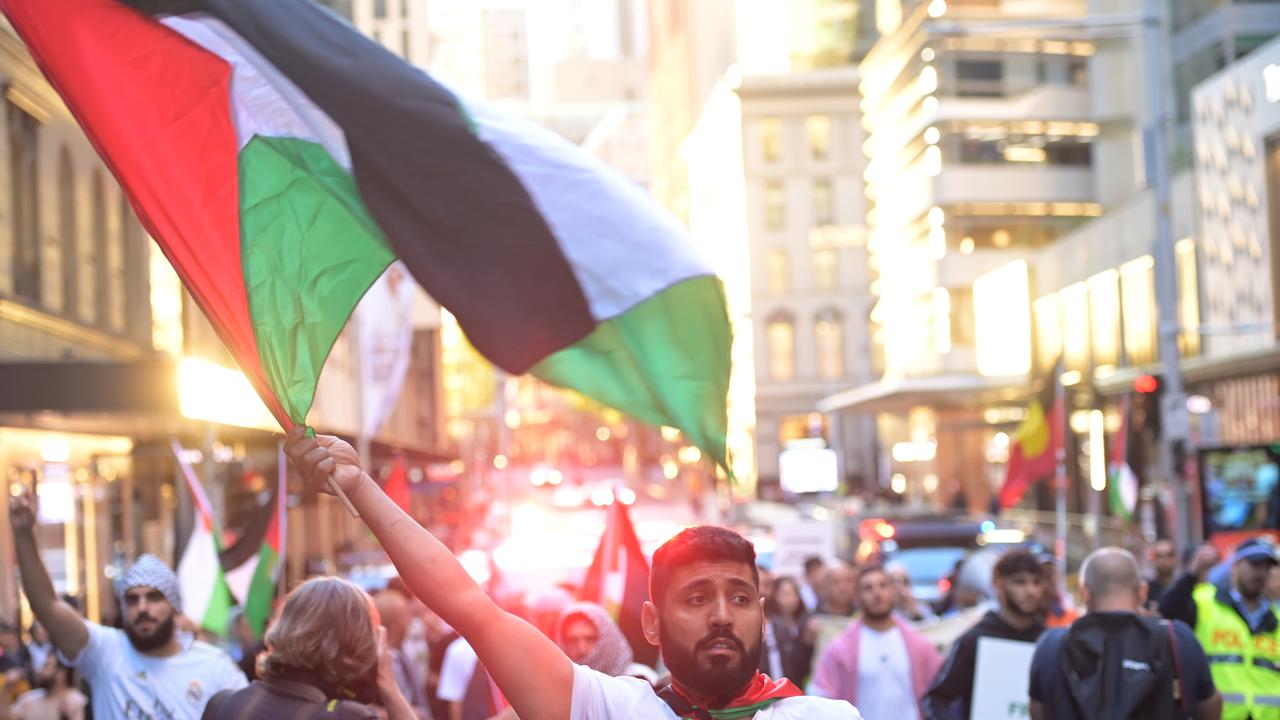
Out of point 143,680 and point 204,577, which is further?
point 204,577

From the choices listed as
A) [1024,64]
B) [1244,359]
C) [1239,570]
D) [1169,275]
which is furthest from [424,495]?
[1239,570]

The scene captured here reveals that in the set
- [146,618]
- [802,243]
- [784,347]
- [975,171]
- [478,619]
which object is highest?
[802,243]

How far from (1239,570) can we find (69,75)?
245 inches

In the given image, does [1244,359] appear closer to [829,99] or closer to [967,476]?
[967,476]

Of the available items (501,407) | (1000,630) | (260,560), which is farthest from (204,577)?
(501,407)

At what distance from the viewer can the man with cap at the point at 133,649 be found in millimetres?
6391

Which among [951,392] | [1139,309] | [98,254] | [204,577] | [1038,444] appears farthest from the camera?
[951,392]

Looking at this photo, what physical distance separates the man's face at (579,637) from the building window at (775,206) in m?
85.9

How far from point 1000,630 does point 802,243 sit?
85.7 m

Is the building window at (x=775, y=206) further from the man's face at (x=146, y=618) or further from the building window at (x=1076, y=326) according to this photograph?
the man's face at (x=146, y=618)

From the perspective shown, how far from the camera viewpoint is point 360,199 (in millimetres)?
Answer: 6168

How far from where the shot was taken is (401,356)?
1939 centimetres

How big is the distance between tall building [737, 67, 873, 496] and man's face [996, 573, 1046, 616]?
8323cm

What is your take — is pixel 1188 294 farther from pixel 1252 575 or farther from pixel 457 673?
pixel 457 673
